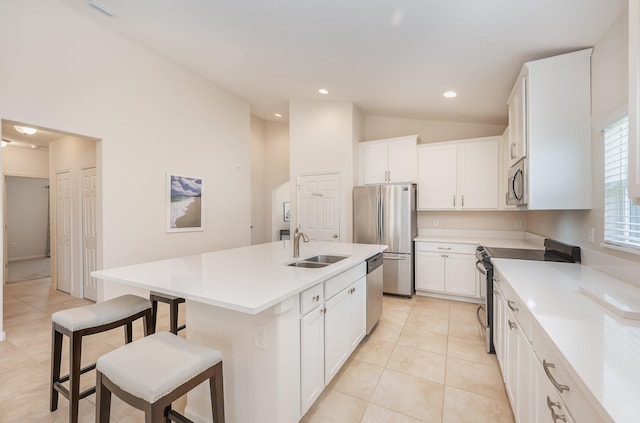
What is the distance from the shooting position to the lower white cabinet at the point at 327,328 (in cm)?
171

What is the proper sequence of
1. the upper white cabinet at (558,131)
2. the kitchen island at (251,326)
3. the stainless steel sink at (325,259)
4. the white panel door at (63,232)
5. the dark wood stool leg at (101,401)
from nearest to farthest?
the dark wood stool leg at (101,401), the kitchen island at (251,326), the upper white cabinet at (558,131), the stainless steel sink at (325,259), the white panel door at (63,232)

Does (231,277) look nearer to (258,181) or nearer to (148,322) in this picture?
(148,322)

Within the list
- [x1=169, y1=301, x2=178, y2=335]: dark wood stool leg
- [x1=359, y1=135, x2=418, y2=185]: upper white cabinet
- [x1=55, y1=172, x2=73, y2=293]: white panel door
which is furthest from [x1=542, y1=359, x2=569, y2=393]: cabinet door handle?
[x1=55, y1=172, x2=73, y2=293]: white panel door

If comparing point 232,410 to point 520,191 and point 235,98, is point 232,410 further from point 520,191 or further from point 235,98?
point 235,98

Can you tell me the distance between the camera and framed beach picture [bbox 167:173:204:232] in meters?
4.26

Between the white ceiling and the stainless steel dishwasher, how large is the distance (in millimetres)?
2051

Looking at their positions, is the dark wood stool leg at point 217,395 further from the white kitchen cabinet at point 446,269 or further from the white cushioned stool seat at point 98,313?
the white kitchen cabinet at point 446,269

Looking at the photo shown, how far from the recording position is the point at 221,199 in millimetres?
5176

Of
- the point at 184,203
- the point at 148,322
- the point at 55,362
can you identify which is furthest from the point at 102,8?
the point at 55,362

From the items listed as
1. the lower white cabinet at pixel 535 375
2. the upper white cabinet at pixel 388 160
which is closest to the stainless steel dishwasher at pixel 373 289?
the lower white cabinet at pixel 535 375

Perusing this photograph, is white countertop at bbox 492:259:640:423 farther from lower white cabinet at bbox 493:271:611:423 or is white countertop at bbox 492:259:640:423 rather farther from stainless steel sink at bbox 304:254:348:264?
stainless steel sink at bbox 304:254:348:264

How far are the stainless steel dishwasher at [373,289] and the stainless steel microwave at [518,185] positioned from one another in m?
1.38

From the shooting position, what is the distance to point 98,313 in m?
1.77

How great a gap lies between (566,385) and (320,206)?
4144mm
